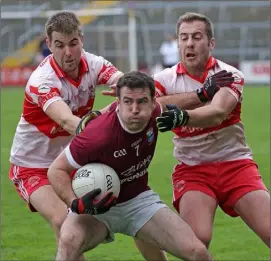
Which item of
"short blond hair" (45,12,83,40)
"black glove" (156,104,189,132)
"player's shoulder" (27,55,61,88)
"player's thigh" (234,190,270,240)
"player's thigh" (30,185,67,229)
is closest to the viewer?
"black glove" (156,104,189,132)

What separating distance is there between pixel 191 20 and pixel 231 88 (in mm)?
687

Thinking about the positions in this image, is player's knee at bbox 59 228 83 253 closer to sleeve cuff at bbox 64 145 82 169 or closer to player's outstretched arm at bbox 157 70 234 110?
sleeve cuff at bbox 64 145 82 169

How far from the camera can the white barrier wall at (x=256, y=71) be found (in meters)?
37.4

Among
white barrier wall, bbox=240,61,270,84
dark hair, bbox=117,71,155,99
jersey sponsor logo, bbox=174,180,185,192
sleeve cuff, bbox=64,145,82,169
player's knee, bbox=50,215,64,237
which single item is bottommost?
white barrier wall, bbox=240,61,270,84

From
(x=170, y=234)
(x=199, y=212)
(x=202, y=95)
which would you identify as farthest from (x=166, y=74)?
(x=170, y=234)

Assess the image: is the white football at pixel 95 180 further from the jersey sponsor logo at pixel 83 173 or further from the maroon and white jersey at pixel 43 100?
the maroon and white jersey at pixel 43 100

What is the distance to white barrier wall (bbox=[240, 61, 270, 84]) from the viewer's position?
37438 millimetres

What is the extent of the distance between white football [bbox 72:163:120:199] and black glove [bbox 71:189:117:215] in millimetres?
63

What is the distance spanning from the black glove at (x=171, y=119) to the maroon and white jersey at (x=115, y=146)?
15cm

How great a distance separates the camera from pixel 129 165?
21.0 ft

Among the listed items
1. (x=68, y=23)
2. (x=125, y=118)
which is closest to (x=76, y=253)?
(x=125, y=118)

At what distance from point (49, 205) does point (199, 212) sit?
133 centimetres

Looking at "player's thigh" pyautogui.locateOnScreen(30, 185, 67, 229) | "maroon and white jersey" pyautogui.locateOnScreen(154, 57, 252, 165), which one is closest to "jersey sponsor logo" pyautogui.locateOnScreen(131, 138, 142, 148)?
"maroon and white jersey" pyautogui.locateOnScreen(154, 57, 252, 165)

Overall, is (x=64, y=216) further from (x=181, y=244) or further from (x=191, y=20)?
(x=191, y=20)
